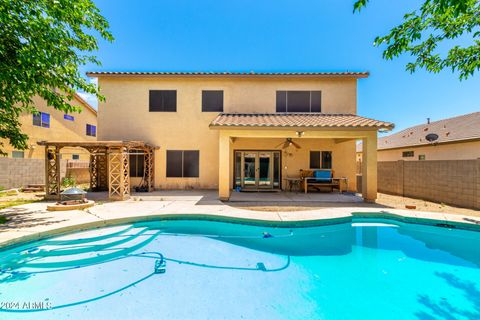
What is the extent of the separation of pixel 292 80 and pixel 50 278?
13.9m

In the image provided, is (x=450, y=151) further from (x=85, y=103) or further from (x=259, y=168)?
(x=85, y=103)

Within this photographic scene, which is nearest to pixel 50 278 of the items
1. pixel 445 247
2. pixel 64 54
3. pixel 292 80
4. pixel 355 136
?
pixel 64 54

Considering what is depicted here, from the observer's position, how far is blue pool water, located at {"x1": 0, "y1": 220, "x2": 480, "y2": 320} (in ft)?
11.6

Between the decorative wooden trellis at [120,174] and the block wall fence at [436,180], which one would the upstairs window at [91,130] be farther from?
the block wall fence at [436,180]

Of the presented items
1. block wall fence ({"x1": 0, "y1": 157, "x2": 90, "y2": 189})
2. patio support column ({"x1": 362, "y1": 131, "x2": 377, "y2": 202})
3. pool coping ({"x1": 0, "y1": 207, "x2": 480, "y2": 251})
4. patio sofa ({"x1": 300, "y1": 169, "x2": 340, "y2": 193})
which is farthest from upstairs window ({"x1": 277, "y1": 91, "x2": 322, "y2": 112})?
block wall fence ({"x1": 0, "y1": 157, "x2": 90, "y2": 189})

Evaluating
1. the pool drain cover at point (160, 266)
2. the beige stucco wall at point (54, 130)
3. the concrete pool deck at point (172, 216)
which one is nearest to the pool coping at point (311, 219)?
the concrete pool deck at point (172, 216)

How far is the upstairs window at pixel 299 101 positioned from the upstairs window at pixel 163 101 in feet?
22.4

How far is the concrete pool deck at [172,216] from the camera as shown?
614cm

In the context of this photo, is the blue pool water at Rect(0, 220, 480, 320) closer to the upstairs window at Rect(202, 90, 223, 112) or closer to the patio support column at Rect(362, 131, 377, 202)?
the patio support column at Rect(362, 131, 377, 202)

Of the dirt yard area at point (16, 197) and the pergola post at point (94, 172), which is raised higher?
the pergola post at point (94, 172)

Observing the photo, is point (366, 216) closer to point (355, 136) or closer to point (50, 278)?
point (355, 136)

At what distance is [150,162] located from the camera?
12789mm

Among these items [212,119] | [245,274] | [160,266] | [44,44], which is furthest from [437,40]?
[44,44]

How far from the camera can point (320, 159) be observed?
1330 centimetres
